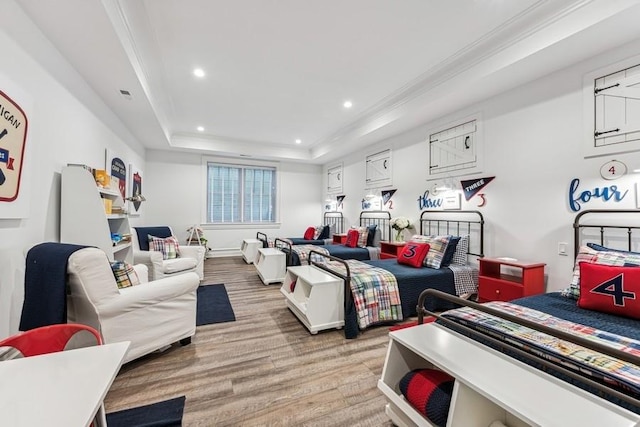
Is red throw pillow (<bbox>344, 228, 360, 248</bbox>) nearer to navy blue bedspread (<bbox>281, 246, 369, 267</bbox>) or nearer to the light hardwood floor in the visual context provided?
navy blue bedspread (<bbox>281, 246, 369, 267</bbox>)

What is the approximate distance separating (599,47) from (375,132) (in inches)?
111

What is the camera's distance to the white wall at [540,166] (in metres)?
2.50

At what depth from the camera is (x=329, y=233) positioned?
644cm

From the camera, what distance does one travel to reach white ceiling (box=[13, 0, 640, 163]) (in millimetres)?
2123

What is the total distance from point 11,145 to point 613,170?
462cm

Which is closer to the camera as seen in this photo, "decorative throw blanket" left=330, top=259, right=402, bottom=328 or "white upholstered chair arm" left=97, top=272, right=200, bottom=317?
"white upholstered chair arm" left=97, top=272, right=200, bottom=317

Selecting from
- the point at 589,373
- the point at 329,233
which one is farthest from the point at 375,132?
the point at 589,373

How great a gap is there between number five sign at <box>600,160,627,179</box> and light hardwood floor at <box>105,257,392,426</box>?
2.49m

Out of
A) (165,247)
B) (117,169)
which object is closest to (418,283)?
(165,247)

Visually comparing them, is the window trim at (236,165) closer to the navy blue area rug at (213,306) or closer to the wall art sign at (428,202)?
the navy blue area rug at (213,306)

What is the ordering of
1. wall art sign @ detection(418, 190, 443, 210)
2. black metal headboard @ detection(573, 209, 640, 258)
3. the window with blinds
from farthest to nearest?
the window with blinds
wall art sign @ detection(418, 190, 443, 210)
black metal headboard @ detection(573, 209, 640, 258)

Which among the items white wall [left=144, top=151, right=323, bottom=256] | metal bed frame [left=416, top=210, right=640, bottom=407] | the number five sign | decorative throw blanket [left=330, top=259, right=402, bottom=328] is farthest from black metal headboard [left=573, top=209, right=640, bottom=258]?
white wall [left=144, top=151, right=323, bottom=256]

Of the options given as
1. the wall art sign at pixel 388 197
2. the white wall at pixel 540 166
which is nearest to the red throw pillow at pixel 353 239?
the wall art sign at pixel 388 197

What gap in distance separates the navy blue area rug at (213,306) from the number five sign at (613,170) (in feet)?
12.9
